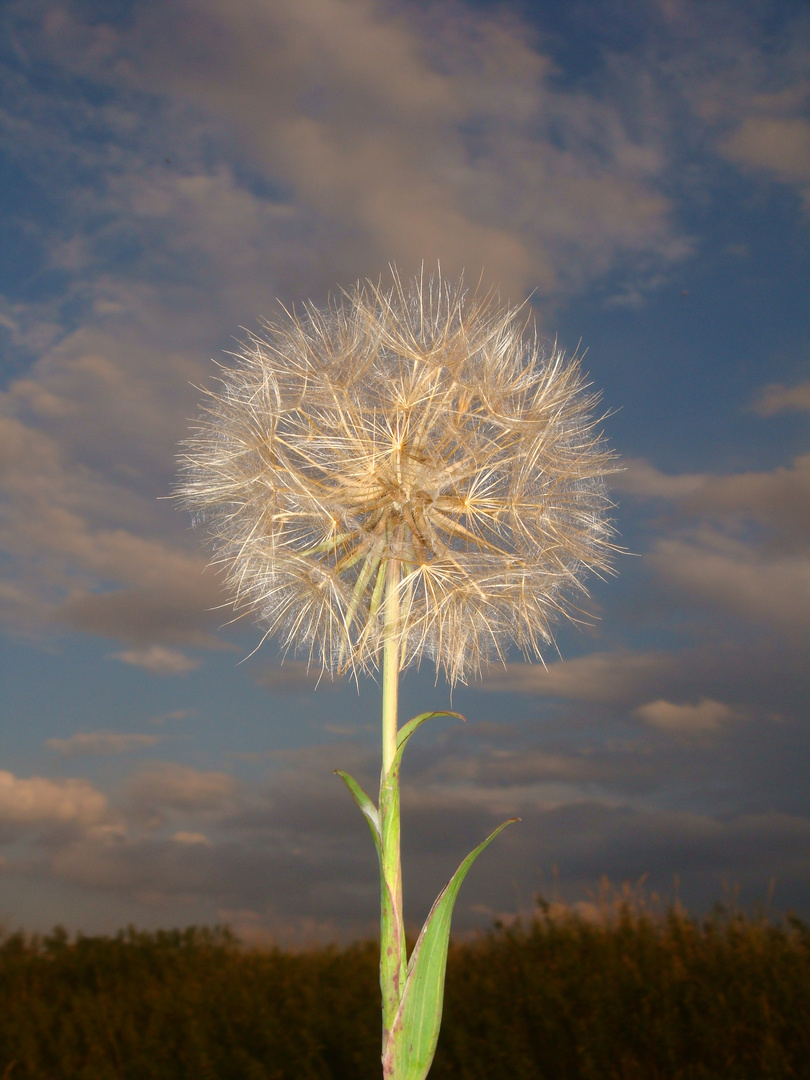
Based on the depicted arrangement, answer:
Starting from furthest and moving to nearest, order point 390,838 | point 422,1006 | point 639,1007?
1. point 639,1007
2. point 390,838
3. point 422,1006

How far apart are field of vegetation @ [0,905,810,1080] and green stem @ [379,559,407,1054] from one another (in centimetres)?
192

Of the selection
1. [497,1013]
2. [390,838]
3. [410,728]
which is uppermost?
[410,728]

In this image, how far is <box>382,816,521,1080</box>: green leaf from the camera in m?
3.90

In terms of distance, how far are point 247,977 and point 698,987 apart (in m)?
4.29

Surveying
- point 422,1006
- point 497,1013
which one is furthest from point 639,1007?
point 422,1006

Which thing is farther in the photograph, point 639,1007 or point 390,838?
point 639,1007

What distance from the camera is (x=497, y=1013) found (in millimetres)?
6590

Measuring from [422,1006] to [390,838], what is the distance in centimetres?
73

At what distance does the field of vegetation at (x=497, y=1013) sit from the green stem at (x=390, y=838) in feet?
6.30

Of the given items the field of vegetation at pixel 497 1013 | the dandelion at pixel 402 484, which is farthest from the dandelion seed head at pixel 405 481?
the field of vegetation at pixel 497 1013

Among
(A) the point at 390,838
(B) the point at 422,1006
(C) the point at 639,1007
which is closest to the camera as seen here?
(B) the point at 422,1006

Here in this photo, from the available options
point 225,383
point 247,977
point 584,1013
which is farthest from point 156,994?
point 225,383

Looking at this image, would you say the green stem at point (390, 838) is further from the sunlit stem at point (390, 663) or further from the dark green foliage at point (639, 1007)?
the dark green foliage at point (639, 1007)

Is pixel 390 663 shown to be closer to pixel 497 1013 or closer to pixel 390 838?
pixel 390 838
